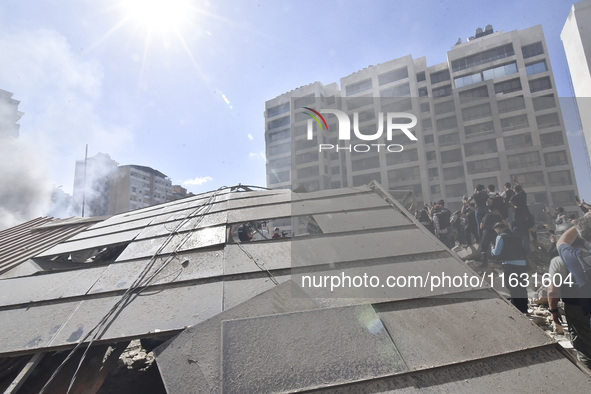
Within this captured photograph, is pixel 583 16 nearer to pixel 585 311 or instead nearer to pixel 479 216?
pixel 479 216

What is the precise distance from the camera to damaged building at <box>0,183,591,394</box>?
1910 mm

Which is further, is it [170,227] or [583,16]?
[583,16]

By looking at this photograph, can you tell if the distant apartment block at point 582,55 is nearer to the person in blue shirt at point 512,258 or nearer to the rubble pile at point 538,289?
the rubble pile at point 538,289

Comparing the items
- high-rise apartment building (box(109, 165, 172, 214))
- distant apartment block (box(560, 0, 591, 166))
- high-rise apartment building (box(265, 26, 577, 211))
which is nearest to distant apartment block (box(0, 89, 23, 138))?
high-rise apartment building (box(109, 165, 172, 214))

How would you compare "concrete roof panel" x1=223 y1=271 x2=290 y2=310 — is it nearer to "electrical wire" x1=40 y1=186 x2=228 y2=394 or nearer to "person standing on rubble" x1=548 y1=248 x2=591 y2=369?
"electrical wire" x1=40 y1=186 x2=228 y2=394

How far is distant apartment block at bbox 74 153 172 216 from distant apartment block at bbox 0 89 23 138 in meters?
17.8

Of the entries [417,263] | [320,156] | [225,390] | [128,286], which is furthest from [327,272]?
[320,156]

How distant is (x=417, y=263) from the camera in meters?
3.12

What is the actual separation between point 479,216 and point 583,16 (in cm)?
1144

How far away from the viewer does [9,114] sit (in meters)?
53.0

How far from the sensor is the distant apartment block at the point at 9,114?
164 feet

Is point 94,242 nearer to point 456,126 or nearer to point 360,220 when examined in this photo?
point 360,220

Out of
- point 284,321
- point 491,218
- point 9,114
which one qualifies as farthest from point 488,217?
point 9,114

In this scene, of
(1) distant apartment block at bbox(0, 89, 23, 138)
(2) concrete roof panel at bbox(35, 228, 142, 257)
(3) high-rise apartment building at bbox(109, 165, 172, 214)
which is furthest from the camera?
(3) high-rise apartment building at bbox(109, 165, 172, 214)
